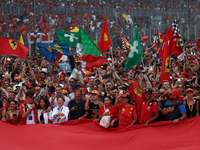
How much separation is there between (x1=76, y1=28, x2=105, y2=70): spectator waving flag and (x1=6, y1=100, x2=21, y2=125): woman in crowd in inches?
159

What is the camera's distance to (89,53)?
11.6m

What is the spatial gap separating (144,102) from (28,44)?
68.8ft

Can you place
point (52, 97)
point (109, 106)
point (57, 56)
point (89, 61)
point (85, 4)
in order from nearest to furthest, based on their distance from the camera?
point (109, 106)
point (52, 97)
point (89, 61)
point (57, 56)
point (85, 4)

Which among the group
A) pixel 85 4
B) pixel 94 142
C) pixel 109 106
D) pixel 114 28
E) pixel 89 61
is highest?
pixel 85 4

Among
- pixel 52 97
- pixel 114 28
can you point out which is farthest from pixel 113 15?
pixel 52 97

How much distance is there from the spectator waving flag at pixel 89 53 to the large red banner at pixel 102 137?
4.07 m

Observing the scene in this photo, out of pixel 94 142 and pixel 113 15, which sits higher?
pixel 113 15

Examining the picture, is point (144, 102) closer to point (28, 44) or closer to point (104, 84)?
point (104, 84)

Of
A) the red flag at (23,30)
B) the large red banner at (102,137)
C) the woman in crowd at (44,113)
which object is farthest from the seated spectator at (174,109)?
the red flag at (23,30)

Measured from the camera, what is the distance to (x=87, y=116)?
820 centimetres

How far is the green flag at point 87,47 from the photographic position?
1161cm

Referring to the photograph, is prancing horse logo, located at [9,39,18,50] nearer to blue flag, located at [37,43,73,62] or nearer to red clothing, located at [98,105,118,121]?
blue flag, located at [37,43,73,62]

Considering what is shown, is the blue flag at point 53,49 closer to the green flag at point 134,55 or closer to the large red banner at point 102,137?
the green flag at point 134,55

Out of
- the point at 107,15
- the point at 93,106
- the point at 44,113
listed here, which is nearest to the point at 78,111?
the point at 93,106
